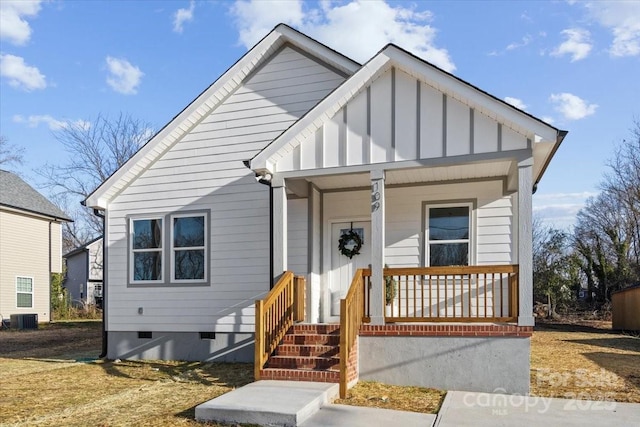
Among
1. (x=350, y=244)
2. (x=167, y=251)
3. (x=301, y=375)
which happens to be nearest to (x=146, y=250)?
(x=167, y=251)

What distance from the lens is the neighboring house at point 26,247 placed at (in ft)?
Answer: 69.5

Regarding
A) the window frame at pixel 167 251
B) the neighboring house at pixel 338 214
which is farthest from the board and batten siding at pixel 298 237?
the window frame at pixel 167 251

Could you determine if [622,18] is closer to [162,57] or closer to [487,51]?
[487,51]

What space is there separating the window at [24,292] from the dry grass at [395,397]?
19821mm

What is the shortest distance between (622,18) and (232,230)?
1212cm

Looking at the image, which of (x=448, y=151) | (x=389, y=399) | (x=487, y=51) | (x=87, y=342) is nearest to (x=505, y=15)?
(x=487, y=51)

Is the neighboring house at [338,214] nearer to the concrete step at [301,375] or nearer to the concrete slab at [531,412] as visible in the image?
the concrete step at [301,375]

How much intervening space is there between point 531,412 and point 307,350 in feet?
10.7

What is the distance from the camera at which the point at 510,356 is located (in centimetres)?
719

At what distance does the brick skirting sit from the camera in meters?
7.19

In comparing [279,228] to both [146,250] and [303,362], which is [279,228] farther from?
[146,250]

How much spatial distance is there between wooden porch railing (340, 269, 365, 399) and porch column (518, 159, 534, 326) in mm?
2339

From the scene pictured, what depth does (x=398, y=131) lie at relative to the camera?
794cm

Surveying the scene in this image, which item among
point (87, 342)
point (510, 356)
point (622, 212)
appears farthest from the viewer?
point (622, 212)
